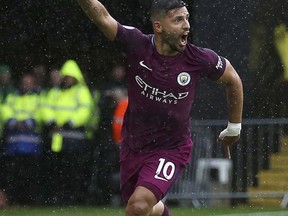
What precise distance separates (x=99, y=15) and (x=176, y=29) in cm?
56

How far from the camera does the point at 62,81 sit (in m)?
14.5

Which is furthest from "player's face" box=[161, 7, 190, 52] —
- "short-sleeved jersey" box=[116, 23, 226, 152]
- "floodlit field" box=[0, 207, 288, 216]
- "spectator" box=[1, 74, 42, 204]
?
"spectator" box=[1, 74, 42, 204]

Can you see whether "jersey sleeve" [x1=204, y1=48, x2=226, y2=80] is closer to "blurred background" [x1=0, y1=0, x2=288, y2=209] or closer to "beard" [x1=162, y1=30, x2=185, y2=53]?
"beard" [x1=162, y1=30, x2=185, y2=53]

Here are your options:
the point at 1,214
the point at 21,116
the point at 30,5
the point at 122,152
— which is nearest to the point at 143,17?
the point at 30,5

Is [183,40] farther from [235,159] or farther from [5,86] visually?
[5,86]

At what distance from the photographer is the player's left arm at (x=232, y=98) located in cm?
862

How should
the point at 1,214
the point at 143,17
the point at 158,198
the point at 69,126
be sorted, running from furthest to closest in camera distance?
1. the point at 143,17
2. the point at 69,126
3. the point at 1,214
4. the point at 158,198

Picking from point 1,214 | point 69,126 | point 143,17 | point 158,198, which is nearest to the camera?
point 158,198

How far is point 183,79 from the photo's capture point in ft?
27.5

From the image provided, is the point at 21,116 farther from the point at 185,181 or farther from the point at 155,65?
the point at 155,65

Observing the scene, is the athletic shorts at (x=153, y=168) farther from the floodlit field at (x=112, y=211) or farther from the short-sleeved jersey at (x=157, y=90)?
the floodlit field at (x=112, y=211)

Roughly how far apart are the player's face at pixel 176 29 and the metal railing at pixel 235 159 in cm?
562

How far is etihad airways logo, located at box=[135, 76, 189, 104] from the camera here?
8.34 meters

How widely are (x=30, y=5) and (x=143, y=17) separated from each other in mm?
1674
